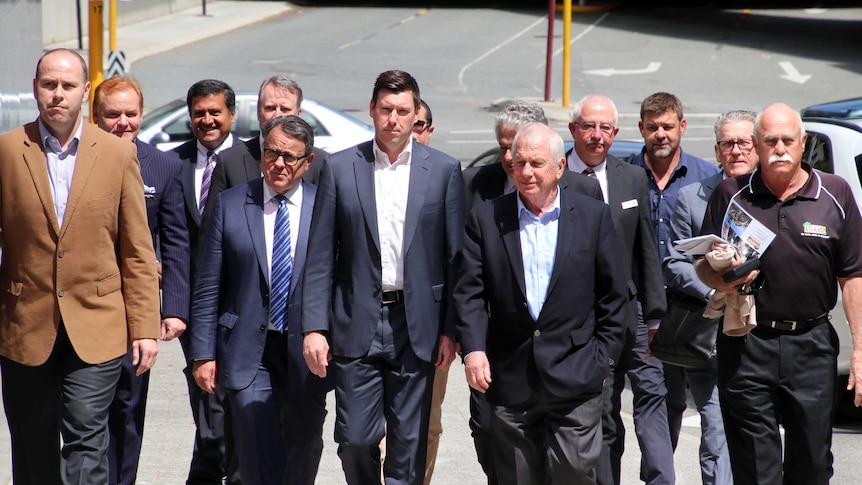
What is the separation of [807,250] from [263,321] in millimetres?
2582

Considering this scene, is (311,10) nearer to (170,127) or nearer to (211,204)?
(170,127)

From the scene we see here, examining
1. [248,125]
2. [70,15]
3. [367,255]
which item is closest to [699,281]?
[367,255]

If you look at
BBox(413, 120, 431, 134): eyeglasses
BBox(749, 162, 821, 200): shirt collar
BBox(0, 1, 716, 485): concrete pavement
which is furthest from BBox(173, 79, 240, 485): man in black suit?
BBox(749, 162, 821, 200): shirt collar

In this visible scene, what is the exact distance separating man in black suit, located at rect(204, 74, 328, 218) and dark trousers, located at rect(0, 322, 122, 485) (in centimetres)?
112

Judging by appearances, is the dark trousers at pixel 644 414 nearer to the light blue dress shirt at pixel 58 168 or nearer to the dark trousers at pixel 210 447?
the dark trousers at pixel 210 447

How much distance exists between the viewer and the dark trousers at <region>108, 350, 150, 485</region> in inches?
243

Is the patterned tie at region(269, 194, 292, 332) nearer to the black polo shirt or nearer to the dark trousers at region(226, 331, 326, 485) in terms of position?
the dark trousers at region(226, 331, 326, 485)

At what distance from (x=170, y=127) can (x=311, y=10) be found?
106 feet

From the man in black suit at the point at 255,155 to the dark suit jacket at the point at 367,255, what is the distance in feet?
2.34

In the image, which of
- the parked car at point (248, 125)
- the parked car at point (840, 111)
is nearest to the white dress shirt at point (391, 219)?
the parked car at point (840, 111)

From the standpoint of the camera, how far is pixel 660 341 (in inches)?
255

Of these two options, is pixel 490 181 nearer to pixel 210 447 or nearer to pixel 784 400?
pixel 784 400

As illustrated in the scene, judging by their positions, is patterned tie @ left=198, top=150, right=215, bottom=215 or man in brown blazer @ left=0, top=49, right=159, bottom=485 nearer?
man in brown blazer @ left=0, top=49, right=159, bottom=485

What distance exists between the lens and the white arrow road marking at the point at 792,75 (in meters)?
31.7
